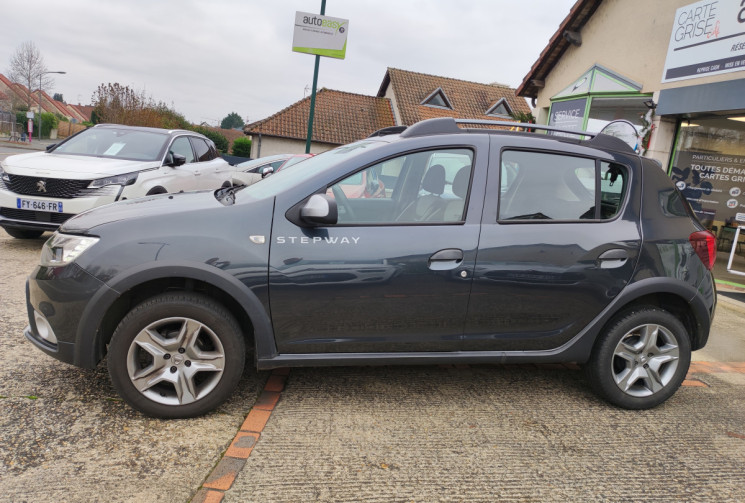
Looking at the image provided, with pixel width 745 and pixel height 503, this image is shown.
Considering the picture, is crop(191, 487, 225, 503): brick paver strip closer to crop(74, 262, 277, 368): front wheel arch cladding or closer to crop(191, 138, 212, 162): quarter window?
crop(74, 262, 277, 368): front wheel arch cladding

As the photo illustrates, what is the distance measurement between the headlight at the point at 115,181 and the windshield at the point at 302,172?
3.55 meters

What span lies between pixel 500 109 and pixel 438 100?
3988 mm

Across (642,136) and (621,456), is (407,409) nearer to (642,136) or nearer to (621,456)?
(621,456)

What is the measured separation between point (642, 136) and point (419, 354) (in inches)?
319

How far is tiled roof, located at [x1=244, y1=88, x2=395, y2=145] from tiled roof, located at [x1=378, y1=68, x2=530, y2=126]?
5.64 ft

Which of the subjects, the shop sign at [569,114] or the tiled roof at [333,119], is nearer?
the shop sign at [569,114]

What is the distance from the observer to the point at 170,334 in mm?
2828

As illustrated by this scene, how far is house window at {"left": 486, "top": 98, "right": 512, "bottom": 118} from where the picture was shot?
30.6 meters

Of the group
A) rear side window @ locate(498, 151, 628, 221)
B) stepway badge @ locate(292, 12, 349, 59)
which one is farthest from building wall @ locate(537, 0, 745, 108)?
rear side window @ locate(498, 151, 628, 221)

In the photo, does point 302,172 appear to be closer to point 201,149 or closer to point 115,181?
point 115,181

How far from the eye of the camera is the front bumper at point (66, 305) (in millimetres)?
2734

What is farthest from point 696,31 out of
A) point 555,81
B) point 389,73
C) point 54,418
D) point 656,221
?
point 389,73

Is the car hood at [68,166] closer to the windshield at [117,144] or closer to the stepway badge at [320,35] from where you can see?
the windshield at [117,144]

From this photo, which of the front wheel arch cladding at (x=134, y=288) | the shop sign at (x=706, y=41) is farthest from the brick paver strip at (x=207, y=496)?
the shop sign at (x=706, y=41)
